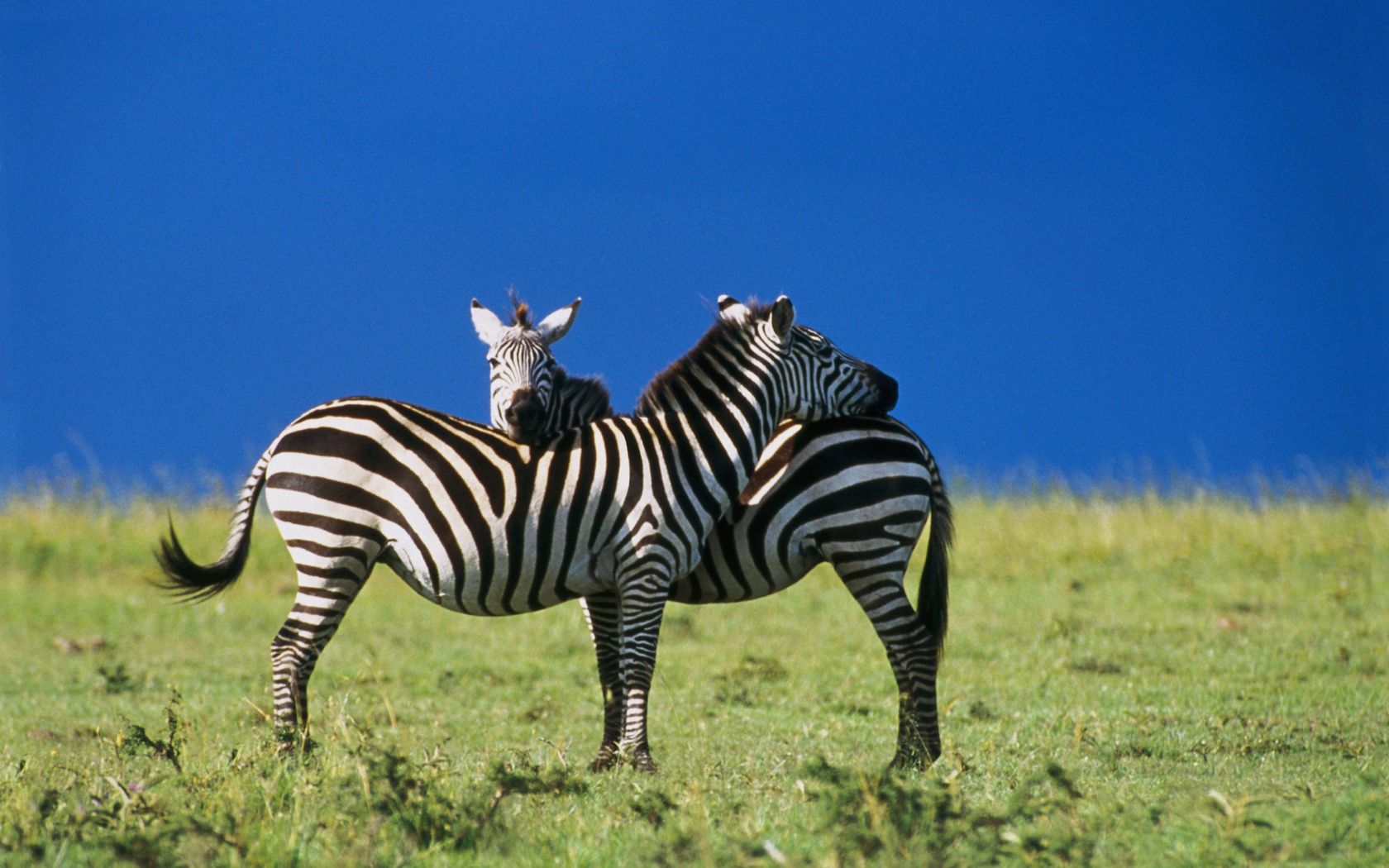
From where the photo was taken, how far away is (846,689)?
38.9 feet

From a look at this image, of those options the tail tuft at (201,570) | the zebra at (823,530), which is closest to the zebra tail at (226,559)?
the tail tuft at (201,570)

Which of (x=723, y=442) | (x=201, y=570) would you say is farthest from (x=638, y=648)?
(x=201, y=570)

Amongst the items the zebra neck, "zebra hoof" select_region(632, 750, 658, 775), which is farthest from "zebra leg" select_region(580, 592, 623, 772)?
the zebra neck

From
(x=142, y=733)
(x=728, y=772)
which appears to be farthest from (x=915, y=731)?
(x=142, y=733)

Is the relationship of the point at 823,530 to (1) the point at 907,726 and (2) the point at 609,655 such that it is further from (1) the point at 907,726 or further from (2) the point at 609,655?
(2) the point at 609,655

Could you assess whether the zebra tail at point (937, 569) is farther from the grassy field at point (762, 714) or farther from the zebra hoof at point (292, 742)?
the zebra hoof at point (292, 742)

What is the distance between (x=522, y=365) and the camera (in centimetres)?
843

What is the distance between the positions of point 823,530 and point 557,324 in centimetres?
221

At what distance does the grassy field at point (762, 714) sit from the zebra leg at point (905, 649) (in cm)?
34

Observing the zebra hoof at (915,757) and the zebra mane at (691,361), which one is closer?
the zebra hoof at (915,757)

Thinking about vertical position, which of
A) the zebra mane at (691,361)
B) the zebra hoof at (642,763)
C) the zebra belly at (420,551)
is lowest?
the zebra hoof at (642,763)

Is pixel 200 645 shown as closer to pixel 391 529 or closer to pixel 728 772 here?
pixel 391 529

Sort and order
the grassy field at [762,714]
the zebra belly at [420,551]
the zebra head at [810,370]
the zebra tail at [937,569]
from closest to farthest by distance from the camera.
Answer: the grassy field at [762,714] → the zebra belly at [420,551] → the zebra head at [810,370] → the zebra tail at [937,569]

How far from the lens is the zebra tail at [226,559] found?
8414 mm
